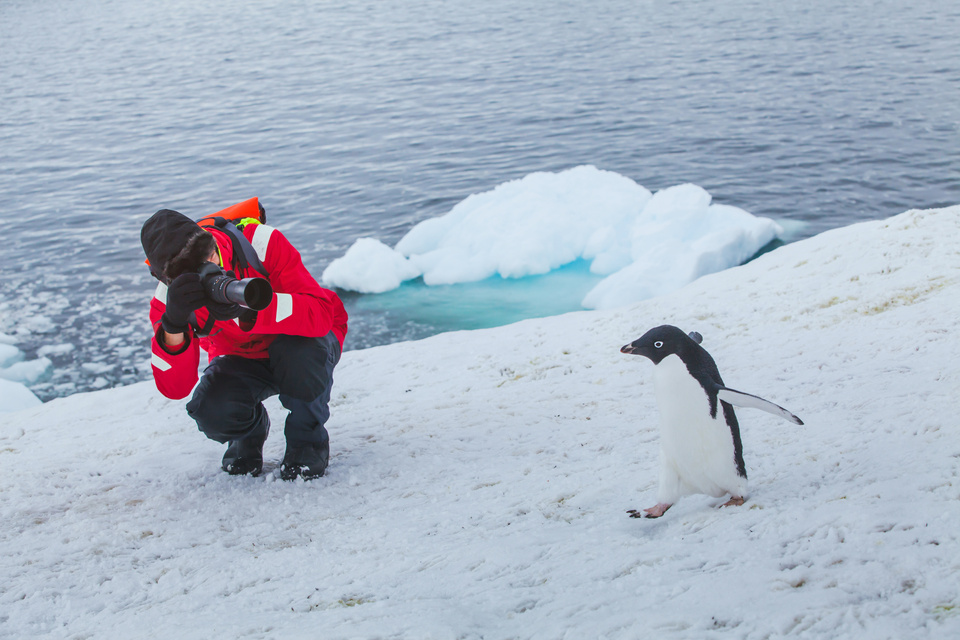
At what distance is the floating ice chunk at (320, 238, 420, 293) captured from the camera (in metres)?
7.95

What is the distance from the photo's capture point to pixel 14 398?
5.32 metres

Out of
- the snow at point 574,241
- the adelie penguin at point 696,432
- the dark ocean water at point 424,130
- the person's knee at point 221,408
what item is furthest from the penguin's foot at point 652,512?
the snow at point 574,241

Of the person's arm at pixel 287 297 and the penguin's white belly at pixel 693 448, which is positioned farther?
the person's arm at pixel 287 297

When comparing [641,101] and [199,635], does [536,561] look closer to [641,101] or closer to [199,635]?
[199,635]

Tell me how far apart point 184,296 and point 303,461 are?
840 mm

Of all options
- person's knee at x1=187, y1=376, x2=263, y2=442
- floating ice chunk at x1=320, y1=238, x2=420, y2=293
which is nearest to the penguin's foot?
person's knee at x1=187, y1=376, x2=263, y2=442

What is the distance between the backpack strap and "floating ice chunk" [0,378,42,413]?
3.36 m

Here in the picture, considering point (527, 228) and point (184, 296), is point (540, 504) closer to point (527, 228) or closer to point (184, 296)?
point (184, 296)

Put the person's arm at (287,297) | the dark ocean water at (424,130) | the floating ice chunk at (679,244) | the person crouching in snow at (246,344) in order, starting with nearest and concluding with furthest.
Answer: the person crouching in snow at (246,344) → the person's arm at (287,297) → the floating ice chunk at (679,244) → the dark ocean water at (424,130)

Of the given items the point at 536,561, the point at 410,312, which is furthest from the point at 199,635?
the point at 410,312

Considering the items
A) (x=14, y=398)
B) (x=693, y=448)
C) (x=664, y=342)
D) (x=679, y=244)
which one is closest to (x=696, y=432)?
(x=693, y=448)

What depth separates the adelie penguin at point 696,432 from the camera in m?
2.21

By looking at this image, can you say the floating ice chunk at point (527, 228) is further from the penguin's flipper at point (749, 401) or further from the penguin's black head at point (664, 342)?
the penguin's flipper at point (749, 401)

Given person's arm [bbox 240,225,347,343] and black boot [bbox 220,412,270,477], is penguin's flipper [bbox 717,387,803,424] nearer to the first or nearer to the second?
person's arm [bbox 240,225,347,343]
